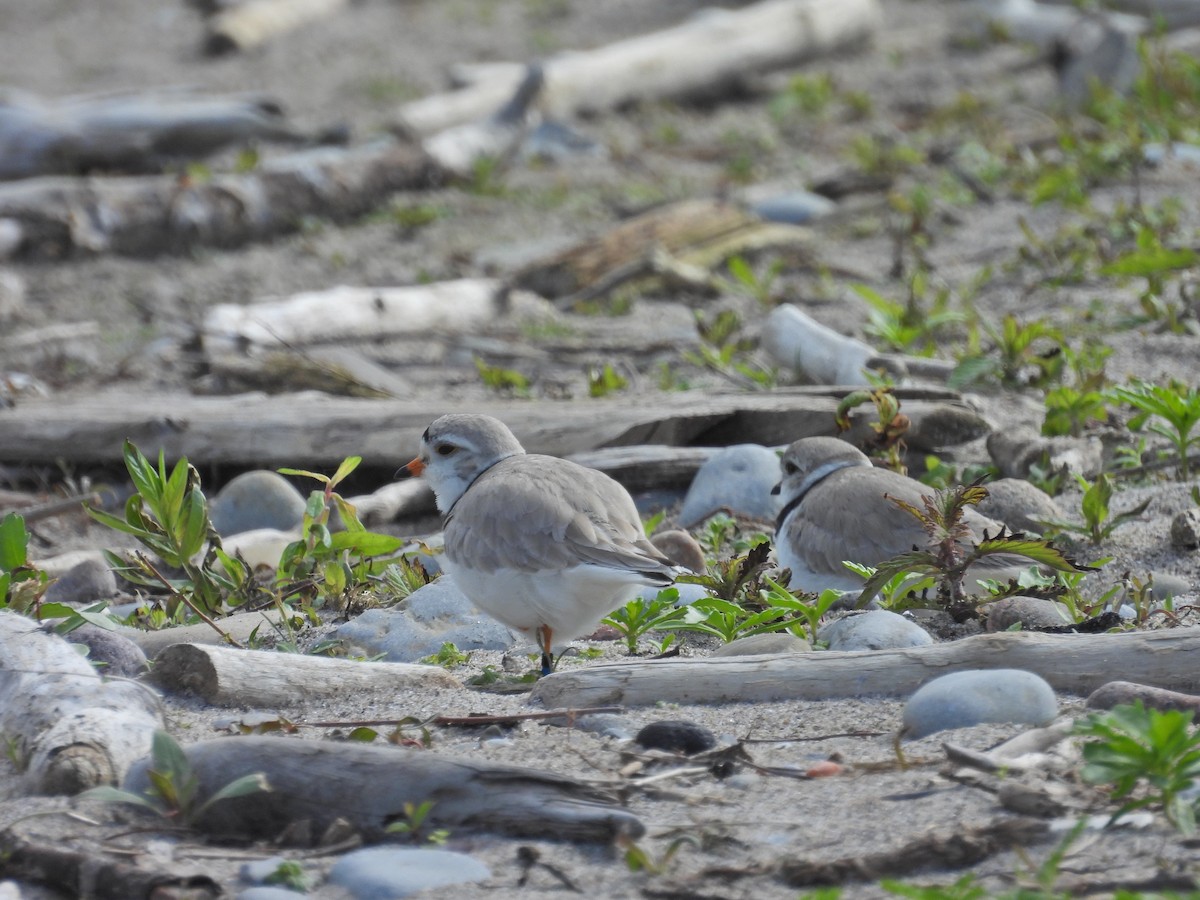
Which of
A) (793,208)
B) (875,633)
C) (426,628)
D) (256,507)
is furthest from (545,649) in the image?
(793,208)

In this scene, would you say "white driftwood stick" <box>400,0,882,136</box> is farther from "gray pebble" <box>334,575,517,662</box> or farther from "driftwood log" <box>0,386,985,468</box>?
"gray pebble" <box>334,575,517,662</box>

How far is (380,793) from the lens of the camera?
9.13 feet

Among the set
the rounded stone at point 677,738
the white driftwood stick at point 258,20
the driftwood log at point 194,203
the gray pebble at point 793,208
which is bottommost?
the rounded stone at point 677,738

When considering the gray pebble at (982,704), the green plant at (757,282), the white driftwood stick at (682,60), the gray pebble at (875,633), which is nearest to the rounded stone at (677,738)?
the gray pebble at (982,704)

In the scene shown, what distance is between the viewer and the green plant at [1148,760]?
253cm

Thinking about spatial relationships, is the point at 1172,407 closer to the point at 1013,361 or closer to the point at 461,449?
the point at 1013,361

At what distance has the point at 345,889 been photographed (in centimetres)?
254

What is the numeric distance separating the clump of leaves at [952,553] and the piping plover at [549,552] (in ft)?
2.07

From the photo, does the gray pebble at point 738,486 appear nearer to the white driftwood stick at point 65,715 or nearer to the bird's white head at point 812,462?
the bird's white head at point 812,462

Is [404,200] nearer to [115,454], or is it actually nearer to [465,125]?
[465,125]

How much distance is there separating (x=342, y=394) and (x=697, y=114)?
6.30m

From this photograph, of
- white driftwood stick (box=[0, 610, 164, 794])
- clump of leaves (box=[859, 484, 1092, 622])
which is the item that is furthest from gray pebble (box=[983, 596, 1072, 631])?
white driftwood stick (box=[0, 610, 164, 794])

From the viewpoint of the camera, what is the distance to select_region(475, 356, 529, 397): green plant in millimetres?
6496

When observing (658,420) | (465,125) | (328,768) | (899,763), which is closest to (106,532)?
(658,420)
